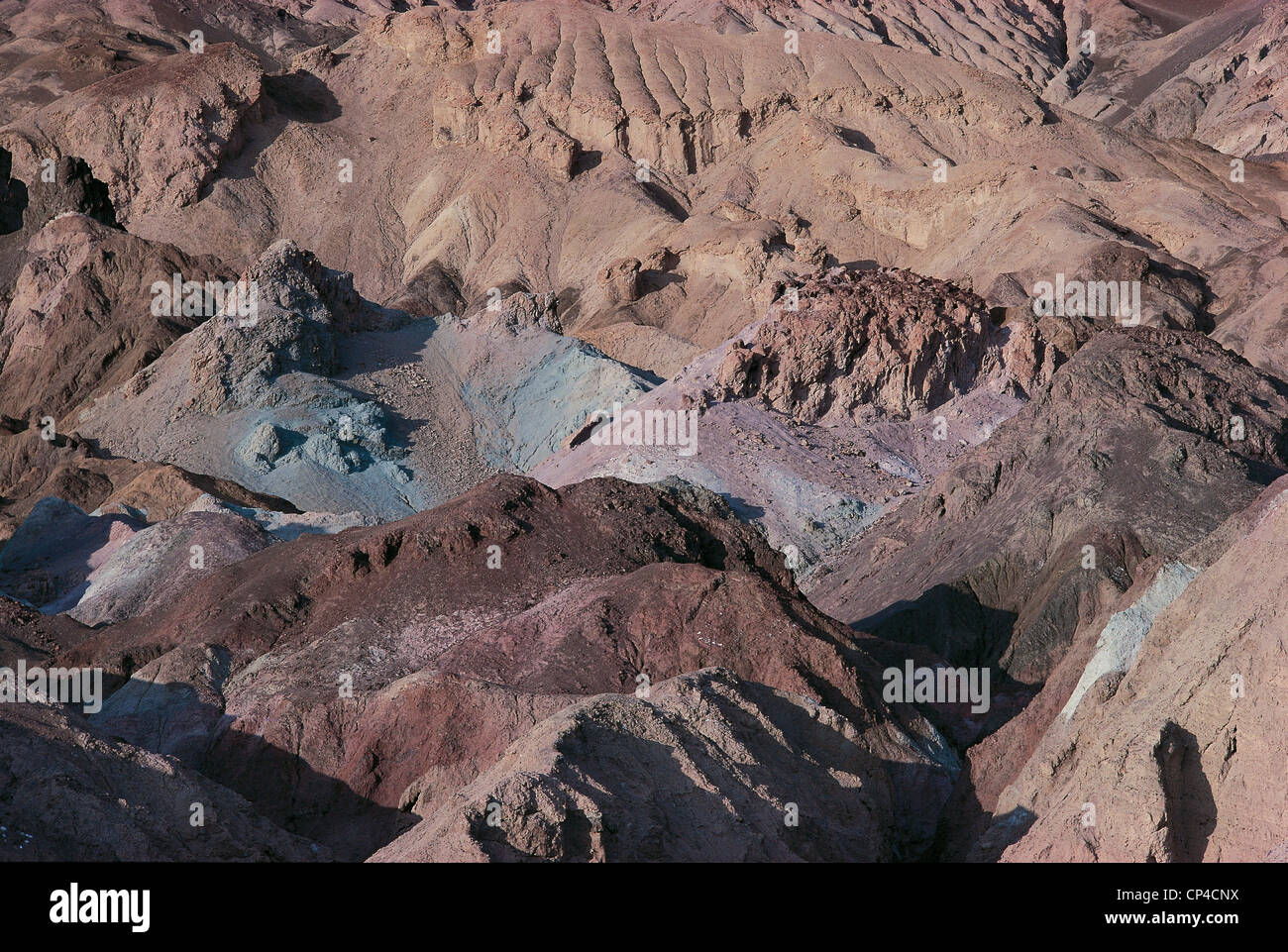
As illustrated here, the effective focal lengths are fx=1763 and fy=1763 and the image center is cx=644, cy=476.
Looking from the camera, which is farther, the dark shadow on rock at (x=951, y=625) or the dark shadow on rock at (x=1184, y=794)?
the dark shadow on rock at (x=951, y=625)

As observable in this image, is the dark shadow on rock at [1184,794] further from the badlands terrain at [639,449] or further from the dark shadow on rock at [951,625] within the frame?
the dark shadow on rock at [951,625]

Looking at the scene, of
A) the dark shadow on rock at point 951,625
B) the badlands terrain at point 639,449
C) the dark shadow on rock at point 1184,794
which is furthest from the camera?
the dark shadow on rock at point 951,625

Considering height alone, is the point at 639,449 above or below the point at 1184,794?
below

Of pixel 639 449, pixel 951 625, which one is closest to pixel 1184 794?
pixel 951 625

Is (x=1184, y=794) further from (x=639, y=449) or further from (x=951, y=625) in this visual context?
(x=639, y=449)

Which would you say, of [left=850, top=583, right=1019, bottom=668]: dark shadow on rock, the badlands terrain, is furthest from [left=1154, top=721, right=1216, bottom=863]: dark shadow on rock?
[left=850, top=583, right=1019, bottom=668]: dark shadow on rock

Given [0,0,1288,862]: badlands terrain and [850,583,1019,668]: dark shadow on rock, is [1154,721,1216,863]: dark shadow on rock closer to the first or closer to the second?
[0,0,1288,862]: badlands terrain

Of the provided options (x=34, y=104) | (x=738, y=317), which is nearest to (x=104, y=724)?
(x=738, y=317)

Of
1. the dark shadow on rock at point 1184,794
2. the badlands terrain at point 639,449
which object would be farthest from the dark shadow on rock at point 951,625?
the dark shadow on rock at point 1184,794

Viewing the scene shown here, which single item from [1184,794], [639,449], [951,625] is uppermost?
[1184,794]
